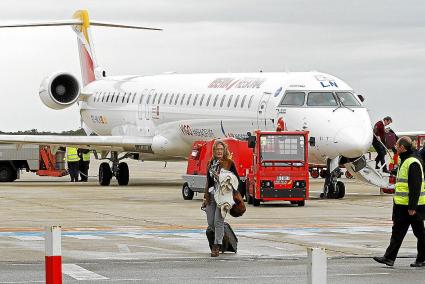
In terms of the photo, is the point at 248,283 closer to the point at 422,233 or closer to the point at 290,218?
the point at 422,233

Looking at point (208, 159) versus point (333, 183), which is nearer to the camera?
point (208, 159)

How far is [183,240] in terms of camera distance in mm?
18594

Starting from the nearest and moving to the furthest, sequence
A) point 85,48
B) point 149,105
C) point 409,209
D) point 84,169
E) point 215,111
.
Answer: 1. point 409,209
2. point 215,111
3. point 149,105
4. point 84,169
5. point 85,48

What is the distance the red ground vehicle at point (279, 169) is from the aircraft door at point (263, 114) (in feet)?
11.9

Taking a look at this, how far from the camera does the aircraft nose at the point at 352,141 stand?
2923 centimetres

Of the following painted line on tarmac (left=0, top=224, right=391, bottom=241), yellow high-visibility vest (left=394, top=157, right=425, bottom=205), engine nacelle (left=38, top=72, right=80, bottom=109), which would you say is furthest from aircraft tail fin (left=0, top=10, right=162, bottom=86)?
yellow high-visibility vest (left=394, top=157, right=425, bottom=205)

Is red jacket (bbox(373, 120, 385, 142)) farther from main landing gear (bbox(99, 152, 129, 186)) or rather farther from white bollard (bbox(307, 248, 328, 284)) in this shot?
white bollard (bbox(307, 248, 328, 284))

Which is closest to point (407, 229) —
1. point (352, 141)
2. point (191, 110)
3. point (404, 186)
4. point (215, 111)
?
point (404, 186)

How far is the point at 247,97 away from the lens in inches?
1308

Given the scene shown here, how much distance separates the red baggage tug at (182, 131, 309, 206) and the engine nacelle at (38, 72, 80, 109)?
39.2ft

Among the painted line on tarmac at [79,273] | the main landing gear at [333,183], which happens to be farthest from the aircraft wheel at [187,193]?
the painted line on tarmac at [79,273]

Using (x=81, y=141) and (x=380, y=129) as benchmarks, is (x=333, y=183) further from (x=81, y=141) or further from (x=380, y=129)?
(x=81, y=141)

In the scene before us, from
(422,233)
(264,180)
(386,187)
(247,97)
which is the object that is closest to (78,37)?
(247,97)

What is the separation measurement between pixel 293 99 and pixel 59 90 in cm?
1180
